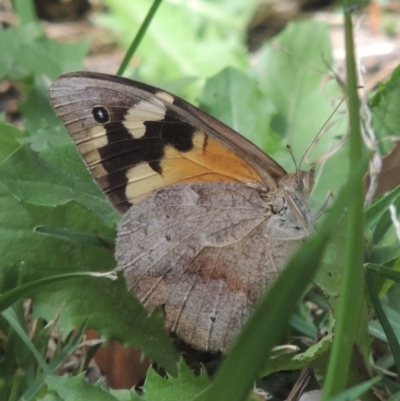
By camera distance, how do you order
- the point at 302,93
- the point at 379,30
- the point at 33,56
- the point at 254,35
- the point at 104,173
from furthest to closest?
the point at 254,35 < the point at 379,30 < the point at 33,56 < the point at 302,93 < the point at 104,173

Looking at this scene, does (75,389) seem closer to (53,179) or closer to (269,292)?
(53,179)

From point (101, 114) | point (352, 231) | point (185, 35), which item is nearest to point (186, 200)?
point (101, 114)

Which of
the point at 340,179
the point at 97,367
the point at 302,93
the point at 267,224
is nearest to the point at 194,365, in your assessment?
the point at 97,367

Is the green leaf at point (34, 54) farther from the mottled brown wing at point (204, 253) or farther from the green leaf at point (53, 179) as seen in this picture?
the mottled brown wing at point (204, 253)

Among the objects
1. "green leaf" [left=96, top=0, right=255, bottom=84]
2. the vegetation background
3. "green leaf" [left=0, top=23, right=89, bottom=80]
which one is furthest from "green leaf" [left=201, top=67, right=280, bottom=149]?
"green leaf" [left=0, top=23, right=89, bottom=80]

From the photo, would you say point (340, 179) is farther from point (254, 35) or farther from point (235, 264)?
point (254, 35)

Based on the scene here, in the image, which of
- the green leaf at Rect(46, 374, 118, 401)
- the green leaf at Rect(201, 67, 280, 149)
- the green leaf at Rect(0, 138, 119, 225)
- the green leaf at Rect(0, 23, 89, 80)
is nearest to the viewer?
the green leaf at Rect(46, 374, 118, 401)

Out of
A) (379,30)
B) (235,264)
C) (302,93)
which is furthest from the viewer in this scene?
(379,30)

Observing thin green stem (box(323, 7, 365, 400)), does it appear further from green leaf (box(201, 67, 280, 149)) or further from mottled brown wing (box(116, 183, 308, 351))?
green leaf (box(201, 67, 280, 149))
